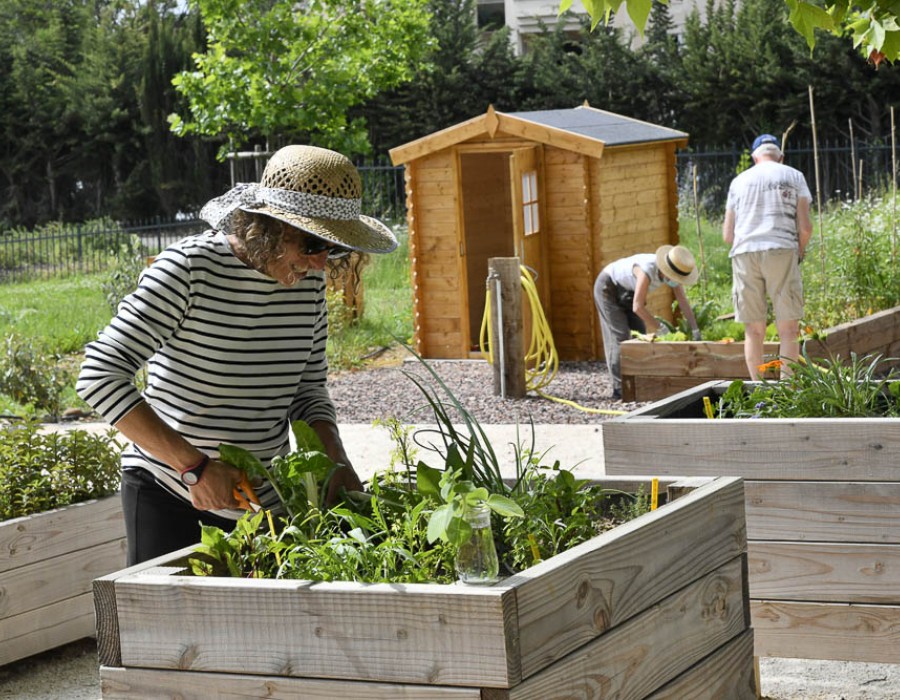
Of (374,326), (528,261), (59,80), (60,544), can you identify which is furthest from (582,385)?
(59,80)

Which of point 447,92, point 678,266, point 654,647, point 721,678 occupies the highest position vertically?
point 447,92

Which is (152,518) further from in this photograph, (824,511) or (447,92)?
(447,92)

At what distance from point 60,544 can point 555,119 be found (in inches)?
325

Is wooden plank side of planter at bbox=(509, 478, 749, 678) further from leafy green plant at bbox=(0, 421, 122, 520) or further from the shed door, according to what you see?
the shed door

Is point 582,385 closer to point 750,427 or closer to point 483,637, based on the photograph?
point 750,427

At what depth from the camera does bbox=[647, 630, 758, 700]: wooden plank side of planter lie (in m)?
2.74

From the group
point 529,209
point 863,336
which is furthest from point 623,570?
point 529,209

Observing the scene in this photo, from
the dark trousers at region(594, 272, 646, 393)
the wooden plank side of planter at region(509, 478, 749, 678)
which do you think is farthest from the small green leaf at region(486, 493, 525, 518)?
the dark trousers at region(594, 272, 646, 393)

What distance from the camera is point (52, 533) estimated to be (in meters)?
4.86

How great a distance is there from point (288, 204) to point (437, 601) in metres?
1.06

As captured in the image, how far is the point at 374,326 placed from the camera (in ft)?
46.3

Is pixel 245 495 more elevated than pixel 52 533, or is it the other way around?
pixel 245 495

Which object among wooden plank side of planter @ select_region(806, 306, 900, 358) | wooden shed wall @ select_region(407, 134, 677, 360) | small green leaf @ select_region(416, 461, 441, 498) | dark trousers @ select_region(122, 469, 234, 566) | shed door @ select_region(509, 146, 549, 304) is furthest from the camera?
wooden shed wall @ select_region(407, 134, 677, 360)

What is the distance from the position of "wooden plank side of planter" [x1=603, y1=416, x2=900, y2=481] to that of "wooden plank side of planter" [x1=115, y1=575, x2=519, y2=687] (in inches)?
68.5
